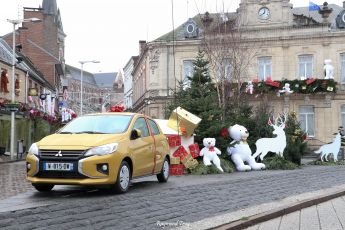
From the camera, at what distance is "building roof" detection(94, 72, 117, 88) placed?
14732 cm

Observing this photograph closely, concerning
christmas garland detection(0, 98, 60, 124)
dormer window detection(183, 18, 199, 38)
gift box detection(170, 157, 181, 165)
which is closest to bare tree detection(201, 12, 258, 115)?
gift box detection(170, 157, 181, 165)

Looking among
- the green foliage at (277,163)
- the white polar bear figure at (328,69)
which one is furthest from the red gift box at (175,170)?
the white polar bear figure at (328,69)

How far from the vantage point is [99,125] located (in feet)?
35.3

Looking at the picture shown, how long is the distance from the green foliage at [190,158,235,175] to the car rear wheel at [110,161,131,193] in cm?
590

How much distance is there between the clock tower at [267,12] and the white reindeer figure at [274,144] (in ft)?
92.0

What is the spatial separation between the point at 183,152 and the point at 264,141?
4.58m

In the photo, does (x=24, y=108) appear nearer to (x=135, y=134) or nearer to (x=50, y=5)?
(x=135, y=134)

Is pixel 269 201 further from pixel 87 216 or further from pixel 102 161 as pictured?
pixel 87 216

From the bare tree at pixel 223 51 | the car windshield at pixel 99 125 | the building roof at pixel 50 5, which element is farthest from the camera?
the building roof at pixel 50 5

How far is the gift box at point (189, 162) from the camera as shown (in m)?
16.0

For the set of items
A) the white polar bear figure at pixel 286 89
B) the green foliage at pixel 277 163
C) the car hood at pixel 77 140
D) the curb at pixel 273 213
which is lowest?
the curb at pixel 273 213

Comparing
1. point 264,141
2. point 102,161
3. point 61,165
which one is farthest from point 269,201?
point 264,141

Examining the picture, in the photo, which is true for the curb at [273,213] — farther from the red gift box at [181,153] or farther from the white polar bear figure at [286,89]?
the white polar bear figure at [286,89]

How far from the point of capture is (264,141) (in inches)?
764
